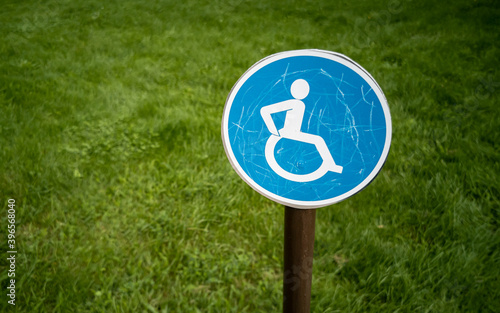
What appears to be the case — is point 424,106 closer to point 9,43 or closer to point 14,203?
point 14,203

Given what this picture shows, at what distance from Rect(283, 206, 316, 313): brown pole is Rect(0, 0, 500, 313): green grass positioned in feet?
2.30

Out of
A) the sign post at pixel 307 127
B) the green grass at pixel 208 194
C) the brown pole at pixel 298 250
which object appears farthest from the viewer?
the green grass at pixel 208 194

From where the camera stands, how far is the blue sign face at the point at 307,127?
78 cm

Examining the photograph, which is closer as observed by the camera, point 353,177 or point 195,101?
point 353,177

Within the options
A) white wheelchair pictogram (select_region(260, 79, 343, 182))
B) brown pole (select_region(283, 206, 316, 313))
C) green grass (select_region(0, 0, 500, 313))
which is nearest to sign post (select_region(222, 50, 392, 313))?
white wheelchair pictogram (select_region(260, 79, 343, 182))

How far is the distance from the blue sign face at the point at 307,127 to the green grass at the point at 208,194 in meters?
1.11

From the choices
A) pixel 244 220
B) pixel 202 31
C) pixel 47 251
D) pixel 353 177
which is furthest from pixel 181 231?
pixel 202 31

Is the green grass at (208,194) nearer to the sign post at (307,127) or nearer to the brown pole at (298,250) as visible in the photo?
the brown pole at (298,250)

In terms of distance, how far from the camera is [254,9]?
6043 millimetres

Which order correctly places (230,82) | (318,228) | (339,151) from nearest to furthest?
(339,151) → (318,228) → (230,82)

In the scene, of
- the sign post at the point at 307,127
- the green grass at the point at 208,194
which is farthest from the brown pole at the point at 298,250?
the green grass at the point at 208,194

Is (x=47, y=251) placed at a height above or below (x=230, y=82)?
below

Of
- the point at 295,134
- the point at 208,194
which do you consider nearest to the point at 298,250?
the point at 295,134

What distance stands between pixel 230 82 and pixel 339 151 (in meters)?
3.01
